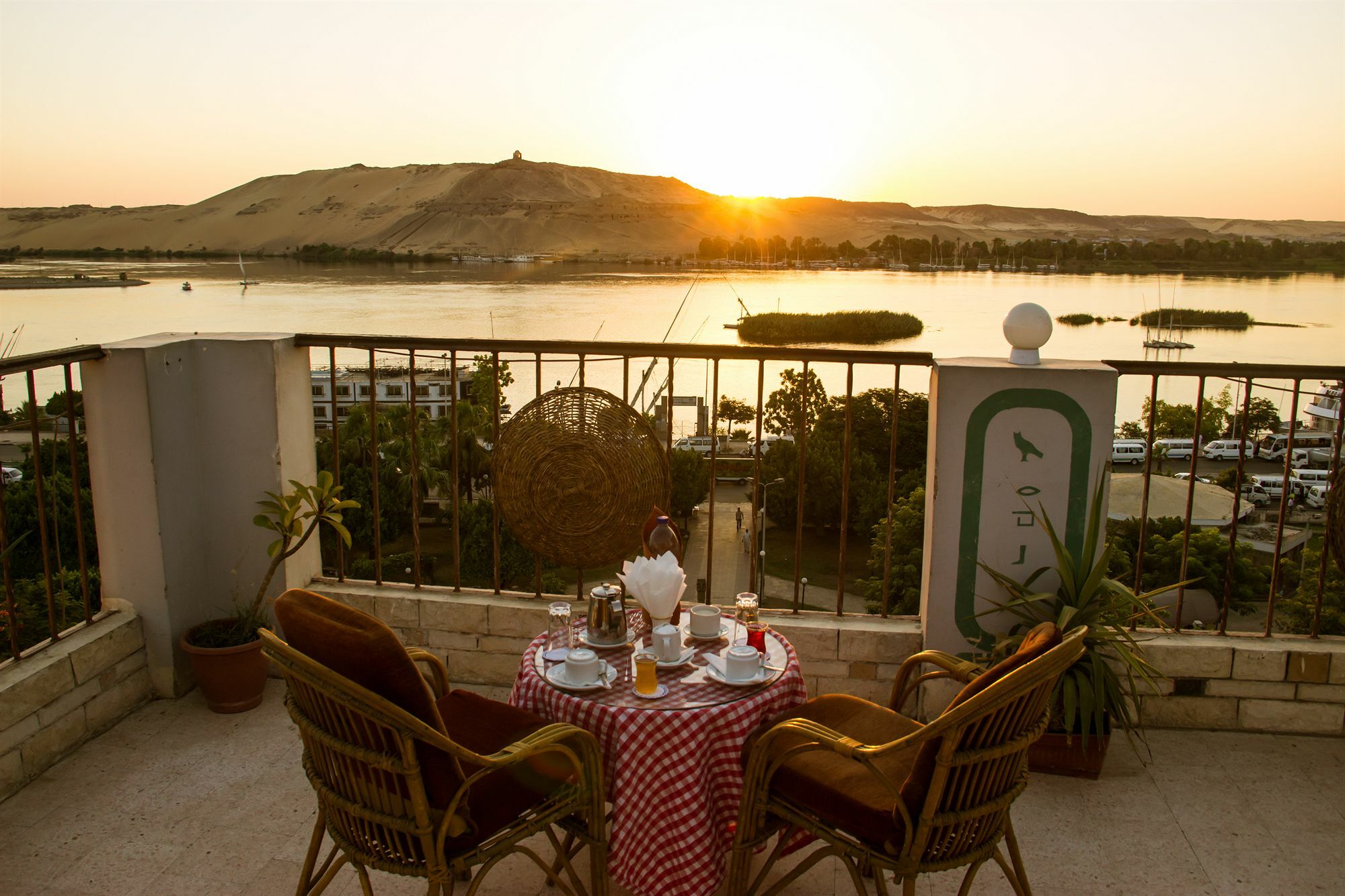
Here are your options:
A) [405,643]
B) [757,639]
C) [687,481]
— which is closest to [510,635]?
[405,643]

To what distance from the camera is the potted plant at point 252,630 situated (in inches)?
126

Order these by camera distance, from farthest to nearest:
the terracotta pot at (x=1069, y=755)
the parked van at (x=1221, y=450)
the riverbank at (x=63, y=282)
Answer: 1. the parked van at (x=1221, y=450)
2. the riverbank at (x=63, y=282)
3. the terracotta pot at (x=1069, y=755)

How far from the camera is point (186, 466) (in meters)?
3.35

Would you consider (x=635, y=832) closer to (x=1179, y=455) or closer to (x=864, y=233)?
(x=864, y=233)

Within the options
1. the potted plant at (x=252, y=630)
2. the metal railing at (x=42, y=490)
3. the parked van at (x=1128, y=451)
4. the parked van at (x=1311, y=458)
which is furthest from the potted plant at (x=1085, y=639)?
the parked van at (x=1128, y=451)

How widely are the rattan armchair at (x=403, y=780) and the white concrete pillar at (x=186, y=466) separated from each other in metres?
1.70

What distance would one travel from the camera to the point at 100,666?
10.2 feet

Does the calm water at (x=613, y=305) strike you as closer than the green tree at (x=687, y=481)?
No

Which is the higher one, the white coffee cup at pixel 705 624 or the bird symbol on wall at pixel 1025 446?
the bird symbol on wall at pixel 1025 446

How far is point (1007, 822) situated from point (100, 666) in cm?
294

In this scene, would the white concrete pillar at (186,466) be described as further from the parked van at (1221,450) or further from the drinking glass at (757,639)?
the parked van at (1221,450)

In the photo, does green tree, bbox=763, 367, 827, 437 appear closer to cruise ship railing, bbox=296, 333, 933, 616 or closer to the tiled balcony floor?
cruise ship railing, bbox=296, 333, 933, 616

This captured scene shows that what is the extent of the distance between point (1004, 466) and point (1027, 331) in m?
0.45

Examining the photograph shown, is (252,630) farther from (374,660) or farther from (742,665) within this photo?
(742,665)
